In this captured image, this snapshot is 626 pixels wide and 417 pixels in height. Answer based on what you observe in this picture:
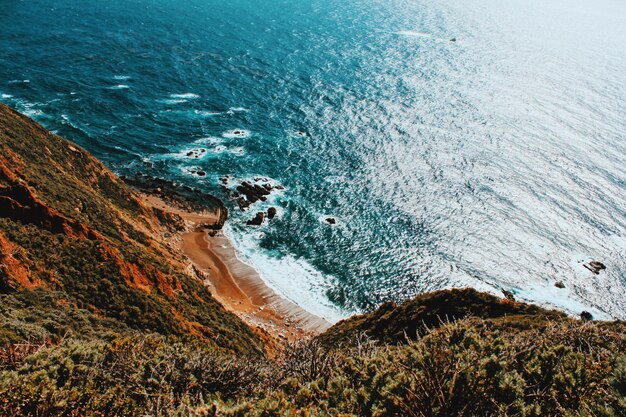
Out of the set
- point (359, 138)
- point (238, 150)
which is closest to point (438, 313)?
point (238, 150)

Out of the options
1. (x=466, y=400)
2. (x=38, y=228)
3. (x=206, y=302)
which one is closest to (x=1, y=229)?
(x=38, y=228)

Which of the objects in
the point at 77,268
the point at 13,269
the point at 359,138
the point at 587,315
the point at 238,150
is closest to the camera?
the point at 13,269

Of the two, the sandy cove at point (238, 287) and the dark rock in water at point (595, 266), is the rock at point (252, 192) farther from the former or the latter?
the dark rock in water at point (595, 266)

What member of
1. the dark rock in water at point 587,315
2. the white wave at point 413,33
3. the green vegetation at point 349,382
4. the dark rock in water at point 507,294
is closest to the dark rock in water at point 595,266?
the dark rock in water at point 587,315

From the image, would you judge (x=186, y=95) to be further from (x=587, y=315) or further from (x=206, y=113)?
(x=587, y=315)

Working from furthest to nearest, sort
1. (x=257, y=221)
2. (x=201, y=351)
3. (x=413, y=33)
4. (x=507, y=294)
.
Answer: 1. (x=413, y=33)
2. (x=257, y=221)
3. (x=507, y=294)
4. (x=201, y=351)

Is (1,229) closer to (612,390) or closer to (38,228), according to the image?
(38,228)

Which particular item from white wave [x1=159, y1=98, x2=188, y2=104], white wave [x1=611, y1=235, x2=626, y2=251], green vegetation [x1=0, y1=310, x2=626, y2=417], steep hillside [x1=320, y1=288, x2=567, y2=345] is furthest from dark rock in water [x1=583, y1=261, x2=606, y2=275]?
white wave [x1=159, y1=98, x2=188, y2=104]
